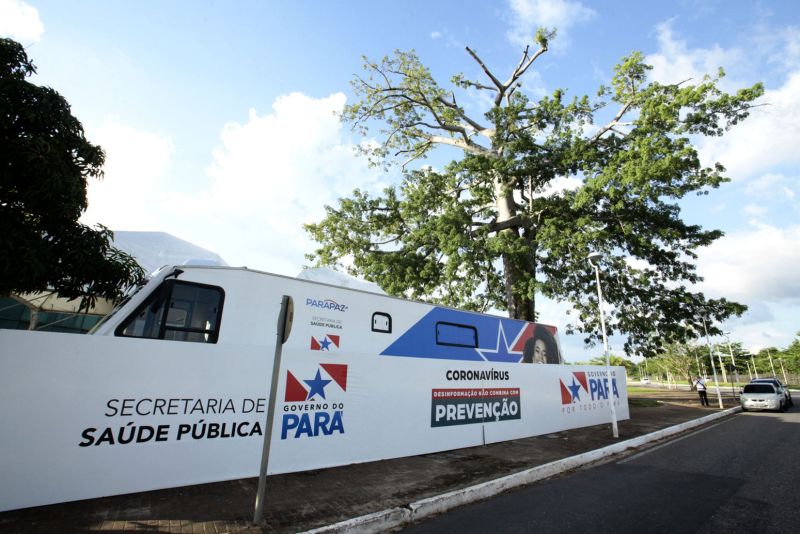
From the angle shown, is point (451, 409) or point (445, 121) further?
point (445, 121)

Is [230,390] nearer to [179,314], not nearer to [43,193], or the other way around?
[179,314]

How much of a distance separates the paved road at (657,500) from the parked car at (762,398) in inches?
585

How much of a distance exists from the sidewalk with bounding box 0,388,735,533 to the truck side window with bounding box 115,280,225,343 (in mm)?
2147

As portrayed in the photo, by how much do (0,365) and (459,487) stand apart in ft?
19.0

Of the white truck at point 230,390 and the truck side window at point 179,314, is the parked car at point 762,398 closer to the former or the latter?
the white truck at point 230,390

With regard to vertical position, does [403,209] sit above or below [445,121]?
below

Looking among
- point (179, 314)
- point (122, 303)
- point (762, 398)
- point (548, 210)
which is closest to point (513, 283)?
point (548, 210)

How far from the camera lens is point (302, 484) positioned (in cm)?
539

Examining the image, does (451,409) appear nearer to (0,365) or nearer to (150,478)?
(150,478)

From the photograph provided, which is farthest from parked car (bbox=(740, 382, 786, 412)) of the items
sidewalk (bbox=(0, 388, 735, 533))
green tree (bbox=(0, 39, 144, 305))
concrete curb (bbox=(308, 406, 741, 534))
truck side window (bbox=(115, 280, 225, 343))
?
green tree (bbox=(0, 39, 144, 305))

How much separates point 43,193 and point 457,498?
254 inches

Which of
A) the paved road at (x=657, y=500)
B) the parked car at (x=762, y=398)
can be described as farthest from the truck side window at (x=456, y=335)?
the parked car at (x=762, y=398)

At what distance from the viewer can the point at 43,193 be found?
443 centimetres

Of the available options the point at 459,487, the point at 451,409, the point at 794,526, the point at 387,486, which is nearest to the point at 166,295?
the point at 387,486
